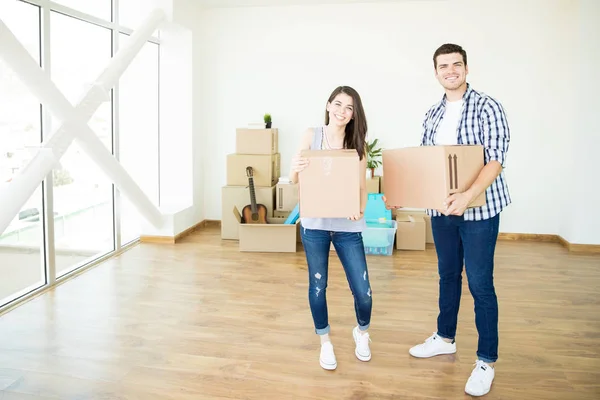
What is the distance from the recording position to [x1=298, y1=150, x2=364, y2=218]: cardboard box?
211cm

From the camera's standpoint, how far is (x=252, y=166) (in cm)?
508

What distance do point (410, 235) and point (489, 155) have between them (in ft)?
8.79

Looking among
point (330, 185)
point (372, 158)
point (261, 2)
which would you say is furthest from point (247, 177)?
point (330, 185)

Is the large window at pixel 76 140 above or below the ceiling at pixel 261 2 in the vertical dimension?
below

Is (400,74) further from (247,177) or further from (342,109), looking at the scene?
(342,109)

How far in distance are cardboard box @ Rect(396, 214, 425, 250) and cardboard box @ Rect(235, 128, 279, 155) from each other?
4.82 feet

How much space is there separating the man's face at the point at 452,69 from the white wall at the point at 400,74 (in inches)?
122

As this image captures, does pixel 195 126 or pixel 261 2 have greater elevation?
pixel 261 2

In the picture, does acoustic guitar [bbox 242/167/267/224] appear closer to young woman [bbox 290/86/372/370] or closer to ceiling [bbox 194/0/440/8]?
ceiling [bbox 194/0/440/8]

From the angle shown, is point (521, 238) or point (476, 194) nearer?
point (476, 194)

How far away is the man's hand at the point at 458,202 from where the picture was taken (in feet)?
6.72

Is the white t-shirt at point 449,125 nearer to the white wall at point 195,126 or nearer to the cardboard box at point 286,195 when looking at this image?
the cardboard box at point 286,195

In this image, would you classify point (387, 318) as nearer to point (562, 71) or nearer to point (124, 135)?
point (124, 135)

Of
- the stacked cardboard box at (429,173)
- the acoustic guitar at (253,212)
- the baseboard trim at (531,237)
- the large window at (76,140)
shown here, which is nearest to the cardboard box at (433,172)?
the stacked cardboard box at (429,173)
